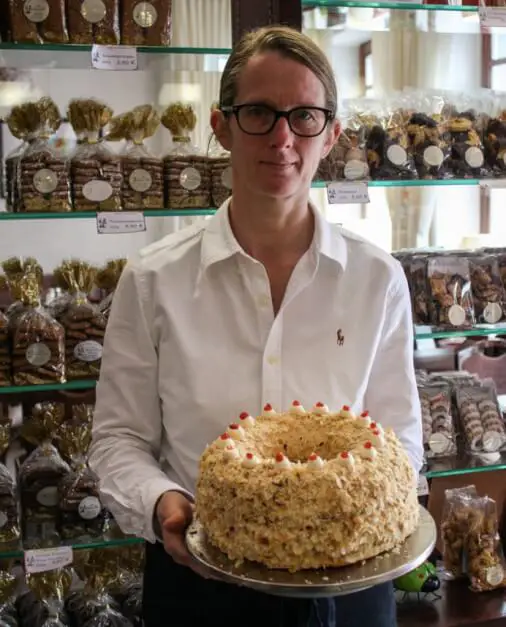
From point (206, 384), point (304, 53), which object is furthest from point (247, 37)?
point (206, 384)

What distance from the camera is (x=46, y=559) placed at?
2.32 meters

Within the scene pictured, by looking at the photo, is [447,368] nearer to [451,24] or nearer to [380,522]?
[451,24]

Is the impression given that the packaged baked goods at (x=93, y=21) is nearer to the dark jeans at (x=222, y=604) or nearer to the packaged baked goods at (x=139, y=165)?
the packaged baked goods at (x=139, y=165)

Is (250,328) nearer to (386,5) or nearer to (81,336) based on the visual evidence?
(81,336)

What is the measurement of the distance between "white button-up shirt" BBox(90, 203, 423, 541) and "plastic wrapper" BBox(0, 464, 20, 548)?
950 millimetres

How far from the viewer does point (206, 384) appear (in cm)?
149

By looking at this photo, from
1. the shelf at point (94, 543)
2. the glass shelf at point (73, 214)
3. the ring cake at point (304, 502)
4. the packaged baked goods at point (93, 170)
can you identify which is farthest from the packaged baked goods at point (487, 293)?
the ring cake at point (304, 502)

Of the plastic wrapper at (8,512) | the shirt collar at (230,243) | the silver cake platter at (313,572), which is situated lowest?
the plastic wrapper at (8,512)

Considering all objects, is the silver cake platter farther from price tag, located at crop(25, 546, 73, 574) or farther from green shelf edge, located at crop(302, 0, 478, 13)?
green shelf edge, located at crop(302, 0, 478, 13)

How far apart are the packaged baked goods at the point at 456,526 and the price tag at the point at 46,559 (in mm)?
1157

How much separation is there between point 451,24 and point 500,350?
1.14 meters

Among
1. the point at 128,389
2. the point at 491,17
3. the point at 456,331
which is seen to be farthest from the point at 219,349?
the point at 491,17

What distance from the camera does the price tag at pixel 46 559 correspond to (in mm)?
2311

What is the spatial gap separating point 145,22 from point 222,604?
1.59m
